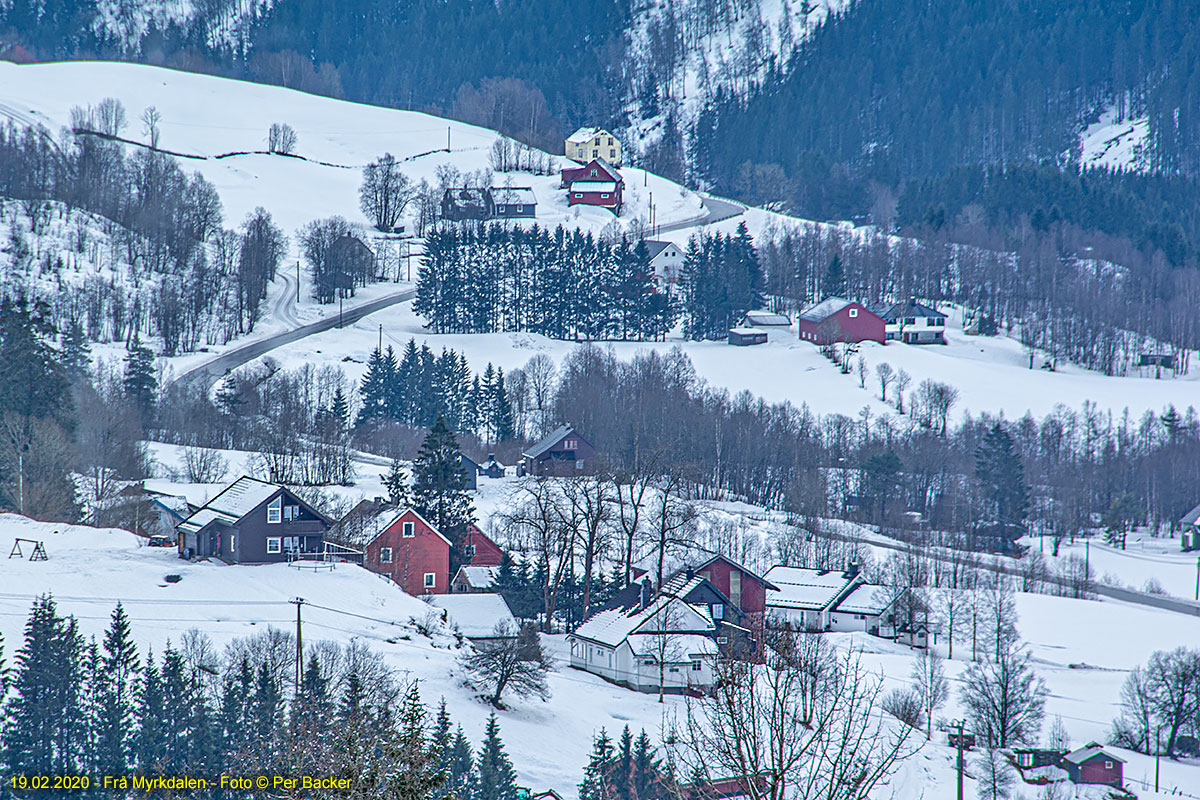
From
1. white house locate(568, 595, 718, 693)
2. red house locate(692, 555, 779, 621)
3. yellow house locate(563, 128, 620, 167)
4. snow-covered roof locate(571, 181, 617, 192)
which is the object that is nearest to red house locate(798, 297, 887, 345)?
snow-covered roof locate(571, 181, 617, 192)

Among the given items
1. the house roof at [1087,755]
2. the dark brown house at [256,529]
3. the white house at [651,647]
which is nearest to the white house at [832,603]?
the white house at [651,647]

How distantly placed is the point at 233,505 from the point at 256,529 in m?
1.36

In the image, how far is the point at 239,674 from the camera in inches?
1172

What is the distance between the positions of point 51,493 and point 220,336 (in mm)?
39271

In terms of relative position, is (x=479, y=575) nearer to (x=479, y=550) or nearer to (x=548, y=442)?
(x=479, y=550)

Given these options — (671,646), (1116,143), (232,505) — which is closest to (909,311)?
(671,646)

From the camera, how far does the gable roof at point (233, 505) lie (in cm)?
4172

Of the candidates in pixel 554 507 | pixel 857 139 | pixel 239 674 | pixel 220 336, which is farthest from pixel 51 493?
pixel 857 139

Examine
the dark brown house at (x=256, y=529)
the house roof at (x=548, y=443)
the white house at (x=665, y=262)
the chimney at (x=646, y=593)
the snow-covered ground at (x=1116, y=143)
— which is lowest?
the chimney at (x=646, y=593)

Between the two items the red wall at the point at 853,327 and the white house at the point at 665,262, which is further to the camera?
the white house at the point at 665,262

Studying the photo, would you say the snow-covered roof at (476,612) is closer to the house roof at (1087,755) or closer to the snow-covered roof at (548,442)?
the house roof at (1087,755)

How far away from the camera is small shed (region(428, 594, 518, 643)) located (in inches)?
1620

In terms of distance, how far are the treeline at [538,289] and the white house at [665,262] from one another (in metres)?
4.73

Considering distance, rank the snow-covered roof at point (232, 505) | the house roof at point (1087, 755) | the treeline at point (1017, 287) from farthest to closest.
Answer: the treeline at point (1017, 287)
the snow-covered roof at point (232, 505)
the house roof at point (1087, 755)
